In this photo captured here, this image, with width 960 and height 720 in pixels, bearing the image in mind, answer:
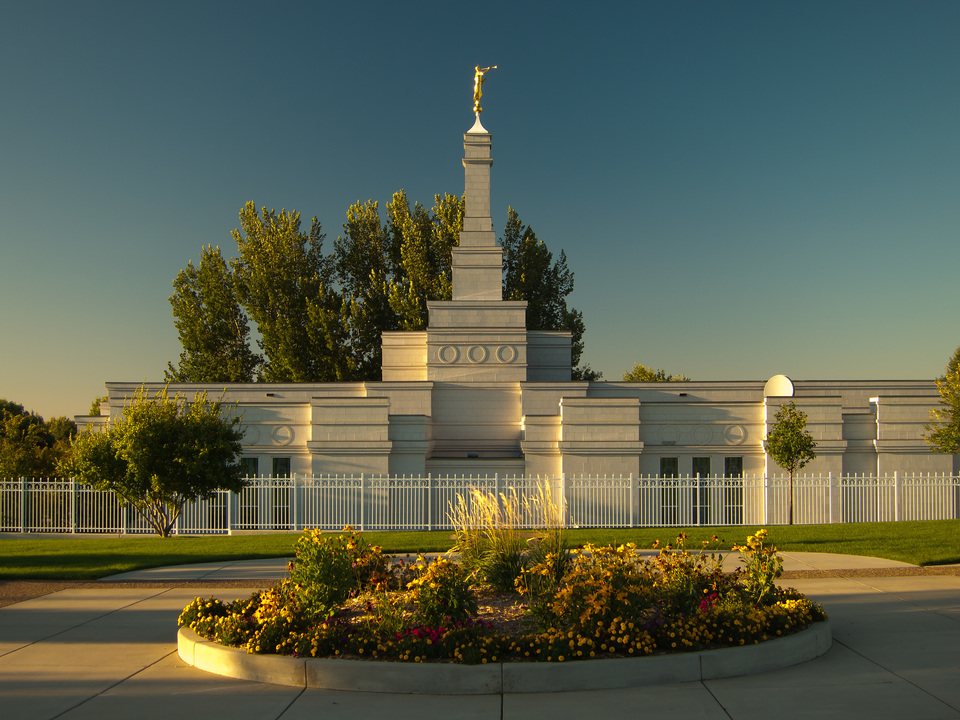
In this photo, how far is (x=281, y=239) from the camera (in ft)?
151

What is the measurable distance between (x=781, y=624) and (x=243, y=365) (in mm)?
41426

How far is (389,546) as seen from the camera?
1777 cm

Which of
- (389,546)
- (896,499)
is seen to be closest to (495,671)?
(389,546)

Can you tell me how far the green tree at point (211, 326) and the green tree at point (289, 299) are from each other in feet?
2.79

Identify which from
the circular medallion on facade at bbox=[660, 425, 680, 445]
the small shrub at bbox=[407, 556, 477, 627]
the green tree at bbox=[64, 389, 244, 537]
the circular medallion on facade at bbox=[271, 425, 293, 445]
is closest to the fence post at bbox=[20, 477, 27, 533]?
the green tree at bbox=[64, 389, 244, 537]

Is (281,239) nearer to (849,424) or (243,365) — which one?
(243,365)

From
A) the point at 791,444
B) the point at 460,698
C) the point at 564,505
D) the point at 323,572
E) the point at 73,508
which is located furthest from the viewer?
the point at 73,508

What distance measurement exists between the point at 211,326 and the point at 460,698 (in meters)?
42.1

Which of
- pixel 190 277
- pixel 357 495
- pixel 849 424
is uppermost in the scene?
pixel 190 277

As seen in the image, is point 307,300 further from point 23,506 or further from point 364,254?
point 23,506

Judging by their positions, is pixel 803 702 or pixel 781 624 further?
pixel 781 624

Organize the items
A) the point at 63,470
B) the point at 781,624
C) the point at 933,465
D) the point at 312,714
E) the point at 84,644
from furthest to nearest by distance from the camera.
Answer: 1. the point at 933,465
2. the point at 63,470
3. the point at 84,644
4. the point at 781,624
5. the point at 312,714

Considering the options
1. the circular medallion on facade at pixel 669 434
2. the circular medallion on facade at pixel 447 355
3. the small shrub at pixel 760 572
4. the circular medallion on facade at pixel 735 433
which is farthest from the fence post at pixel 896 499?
the small shrub at pixel 760 572

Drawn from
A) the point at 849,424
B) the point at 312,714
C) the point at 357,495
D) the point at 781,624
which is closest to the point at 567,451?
the point at 357,495
